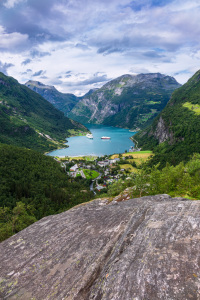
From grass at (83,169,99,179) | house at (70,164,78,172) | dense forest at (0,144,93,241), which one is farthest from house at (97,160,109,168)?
dense forest at (0,144,93,241)

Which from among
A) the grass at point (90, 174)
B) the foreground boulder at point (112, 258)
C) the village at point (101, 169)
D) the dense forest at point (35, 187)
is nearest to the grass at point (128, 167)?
the village at point (101, 169)

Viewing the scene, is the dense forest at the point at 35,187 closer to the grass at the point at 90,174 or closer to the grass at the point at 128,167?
the grass at the point at 90,174

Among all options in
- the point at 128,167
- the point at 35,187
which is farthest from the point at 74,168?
the point at 35,187

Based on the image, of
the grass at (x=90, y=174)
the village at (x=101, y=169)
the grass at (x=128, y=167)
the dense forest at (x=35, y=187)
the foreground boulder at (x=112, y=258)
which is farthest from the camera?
the grass at (x=128, y=167)

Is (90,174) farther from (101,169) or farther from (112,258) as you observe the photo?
(112,258)

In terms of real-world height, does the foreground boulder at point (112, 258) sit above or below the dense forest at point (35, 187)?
above

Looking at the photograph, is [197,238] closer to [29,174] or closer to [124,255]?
[124,255]
